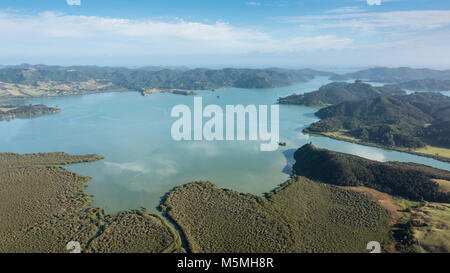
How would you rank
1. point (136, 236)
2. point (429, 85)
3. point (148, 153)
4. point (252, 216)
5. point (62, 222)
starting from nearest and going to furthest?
point (136, 236)
point (62, 222)
point (252, 216)
point (148, 153)
point (429, 85)

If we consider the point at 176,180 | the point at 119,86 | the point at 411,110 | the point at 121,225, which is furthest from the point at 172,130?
the point at 119,86

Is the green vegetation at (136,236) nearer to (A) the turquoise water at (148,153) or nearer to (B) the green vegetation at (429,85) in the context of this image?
(A) the turquoise water at (148,153)

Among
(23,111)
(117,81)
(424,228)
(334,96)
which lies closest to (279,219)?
(424,228)

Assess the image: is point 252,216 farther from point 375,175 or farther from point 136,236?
point 375,175

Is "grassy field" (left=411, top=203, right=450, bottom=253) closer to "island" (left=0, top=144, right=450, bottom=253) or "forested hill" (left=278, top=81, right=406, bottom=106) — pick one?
"island" (left=0, top=144, right=450, bottom=253)

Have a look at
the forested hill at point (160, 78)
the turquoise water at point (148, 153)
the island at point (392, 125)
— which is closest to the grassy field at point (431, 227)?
the turquoise water at point (148, 153)

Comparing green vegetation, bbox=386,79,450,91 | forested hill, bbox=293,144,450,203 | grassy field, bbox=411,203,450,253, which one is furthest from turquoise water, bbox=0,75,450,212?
green vegetation, bbox=386,79,450,91

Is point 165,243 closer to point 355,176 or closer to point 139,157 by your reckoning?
point 139,157
